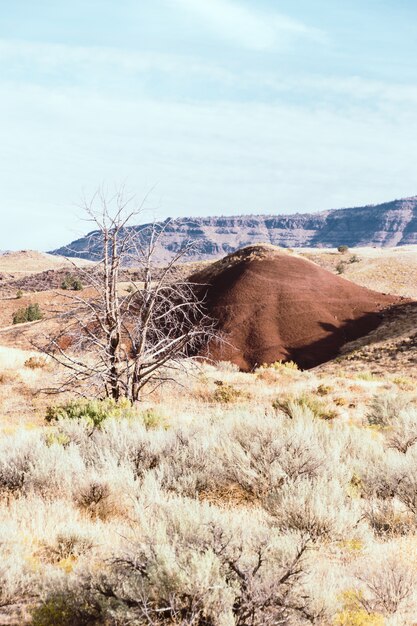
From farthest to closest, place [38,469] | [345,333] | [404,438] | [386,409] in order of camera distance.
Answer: [345,333] → [386,409] → [404,438] → [38,469]

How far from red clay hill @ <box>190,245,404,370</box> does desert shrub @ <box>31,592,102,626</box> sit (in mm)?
26357

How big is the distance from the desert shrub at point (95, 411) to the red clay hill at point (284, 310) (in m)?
18.6

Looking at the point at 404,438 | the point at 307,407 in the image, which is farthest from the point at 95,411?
the point at 404,438

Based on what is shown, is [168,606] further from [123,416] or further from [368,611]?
[123,416]

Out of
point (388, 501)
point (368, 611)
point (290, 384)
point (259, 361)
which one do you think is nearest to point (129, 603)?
point (368, 611)

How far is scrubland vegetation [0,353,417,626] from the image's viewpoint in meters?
3.27

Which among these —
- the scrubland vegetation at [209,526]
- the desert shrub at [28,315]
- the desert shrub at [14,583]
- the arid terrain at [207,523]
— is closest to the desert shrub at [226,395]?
the arid terrain at [207,523]

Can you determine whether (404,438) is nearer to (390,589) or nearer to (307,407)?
(307,407)

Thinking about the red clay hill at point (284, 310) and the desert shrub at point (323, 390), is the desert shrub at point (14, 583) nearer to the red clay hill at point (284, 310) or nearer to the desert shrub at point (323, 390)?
the desert shrub at point (323, 390)

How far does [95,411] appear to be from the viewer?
1034 centimetres

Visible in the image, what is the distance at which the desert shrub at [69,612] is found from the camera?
3.31 metres

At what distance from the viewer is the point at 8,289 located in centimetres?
7912

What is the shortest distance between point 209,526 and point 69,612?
111cm

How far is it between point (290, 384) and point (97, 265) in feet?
34.1
